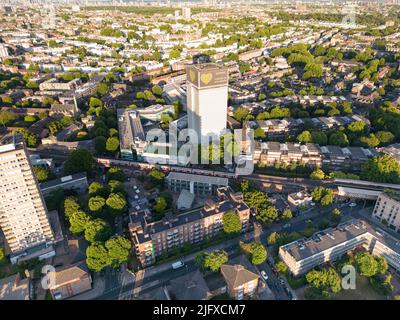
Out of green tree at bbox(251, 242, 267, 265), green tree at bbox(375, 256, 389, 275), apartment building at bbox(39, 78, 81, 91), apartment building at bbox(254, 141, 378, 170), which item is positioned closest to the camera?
green tree at bbox(375, 256, 389, 275)

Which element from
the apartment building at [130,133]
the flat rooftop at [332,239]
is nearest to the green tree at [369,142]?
the flat rooftop at [332,239]

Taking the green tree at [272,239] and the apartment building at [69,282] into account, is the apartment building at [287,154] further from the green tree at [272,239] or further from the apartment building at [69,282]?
the apartment building at [69,282]

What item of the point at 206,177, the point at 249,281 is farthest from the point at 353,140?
the point at 249,281

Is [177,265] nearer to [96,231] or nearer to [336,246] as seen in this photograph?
[96,231]

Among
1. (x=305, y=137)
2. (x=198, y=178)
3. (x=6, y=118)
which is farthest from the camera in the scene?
(x=6, y=118)

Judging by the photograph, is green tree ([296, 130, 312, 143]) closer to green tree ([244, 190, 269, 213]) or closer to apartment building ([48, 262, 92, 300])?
green tree ([244, 190, 269, 213])

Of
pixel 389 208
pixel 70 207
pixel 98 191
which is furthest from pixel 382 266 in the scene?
pixel 70 207

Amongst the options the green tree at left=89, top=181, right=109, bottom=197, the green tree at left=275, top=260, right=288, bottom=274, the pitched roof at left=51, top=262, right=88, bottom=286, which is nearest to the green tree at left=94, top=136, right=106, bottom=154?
the green tree at left=89, top=181, right=109, bottom=197
